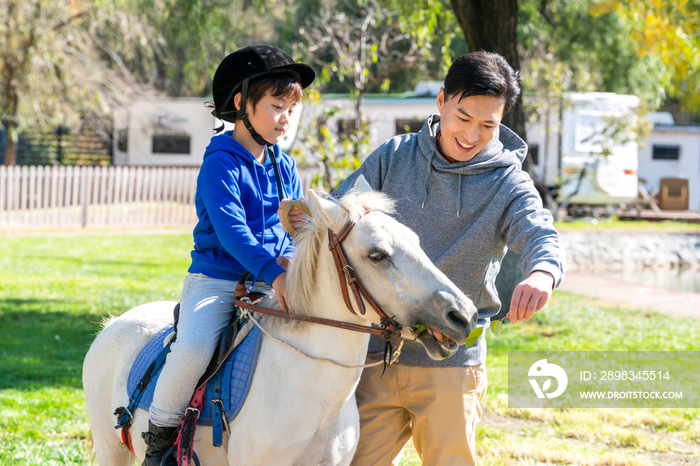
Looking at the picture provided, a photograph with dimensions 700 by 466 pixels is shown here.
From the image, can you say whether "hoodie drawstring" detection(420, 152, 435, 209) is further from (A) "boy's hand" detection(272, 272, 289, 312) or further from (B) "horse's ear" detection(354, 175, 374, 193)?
(A) "boy's hand" detection(272, 272, 289, 312)

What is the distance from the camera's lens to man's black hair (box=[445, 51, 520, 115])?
8.72ft

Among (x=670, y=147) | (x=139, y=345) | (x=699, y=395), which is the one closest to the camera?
(x=139, y=345)

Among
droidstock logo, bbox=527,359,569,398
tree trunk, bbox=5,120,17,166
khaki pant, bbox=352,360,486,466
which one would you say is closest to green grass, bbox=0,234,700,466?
droidstock logo, bbox=527,359,569,398

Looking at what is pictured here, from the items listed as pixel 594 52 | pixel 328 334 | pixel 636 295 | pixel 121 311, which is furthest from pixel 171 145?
pixel 328 334

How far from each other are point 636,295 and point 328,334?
11.0 metres

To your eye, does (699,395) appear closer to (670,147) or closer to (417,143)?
(417,143)

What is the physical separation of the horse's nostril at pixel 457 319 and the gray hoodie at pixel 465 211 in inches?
25.2

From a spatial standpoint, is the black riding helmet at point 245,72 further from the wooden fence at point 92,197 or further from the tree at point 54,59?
the tree at point 54,59

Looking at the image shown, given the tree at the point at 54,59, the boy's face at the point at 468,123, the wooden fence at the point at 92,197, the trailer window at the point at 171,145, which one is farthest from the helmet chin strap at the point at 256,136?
the trailer window at the point at 171,145

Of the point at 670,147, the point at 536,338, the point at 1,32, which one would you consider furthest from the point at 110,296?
the point at 670,147

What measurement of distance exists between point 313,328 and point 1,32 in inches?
746

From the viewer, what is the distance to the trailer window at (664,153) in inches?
1077

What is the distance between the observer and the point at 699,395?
641cm

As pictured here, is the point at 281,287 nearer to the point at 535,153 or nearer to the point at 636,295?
the point at 636,295
